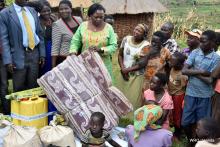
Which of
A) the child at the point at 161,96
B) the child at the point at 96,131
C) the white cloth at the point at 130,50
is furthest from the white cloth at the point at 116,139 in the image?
the white cloth at the point at 130,50

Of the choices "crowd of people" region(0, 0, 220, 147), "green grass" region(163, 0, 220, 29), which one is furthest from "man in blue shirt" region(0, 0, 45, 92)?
"green grass" region(163, 0, 220, 29)

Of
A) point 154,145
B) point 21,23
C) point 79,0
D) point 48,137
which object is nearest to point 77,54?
point 21,23

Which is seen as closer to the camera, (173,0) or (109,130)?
(109,130)

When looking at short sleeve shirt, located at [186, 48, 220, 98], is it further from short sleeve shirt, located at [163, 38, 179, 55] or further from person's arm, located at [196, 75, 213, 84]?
short sleeve shirt, located at [163, 38, 179, 55]

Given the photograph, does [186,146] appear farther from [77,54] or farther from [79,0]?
[79,0]

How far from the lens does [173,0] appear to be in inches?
980

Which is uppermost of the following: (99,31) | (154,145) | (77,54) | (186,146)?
(99,31)

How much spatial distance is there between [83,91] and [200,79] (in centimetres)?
149

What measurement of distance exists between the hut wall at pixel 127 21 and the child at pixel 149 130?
7937mm

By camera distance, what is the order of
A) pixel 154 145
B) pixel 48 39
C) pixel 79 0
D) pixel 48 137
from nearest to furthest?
1. pixel 154 145
2. pixel 48 137
3. pixel 48 39
4. pixel 79 0

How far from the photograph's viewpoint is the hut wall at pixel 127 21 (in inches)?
474

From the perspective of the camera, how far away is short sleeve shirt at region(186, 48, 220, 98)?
4914 millimetres

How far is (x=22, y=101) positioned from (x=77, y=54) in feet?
3.32

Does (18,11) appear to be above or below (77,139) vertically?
above
